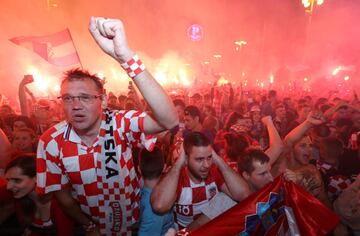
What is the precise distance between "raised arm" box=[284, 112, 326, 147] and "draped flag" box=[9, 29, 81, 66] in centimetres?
664

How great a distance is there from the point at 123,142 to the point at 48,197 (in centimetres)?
104

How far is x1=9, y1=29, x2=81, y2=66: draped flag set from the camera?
8273 mm

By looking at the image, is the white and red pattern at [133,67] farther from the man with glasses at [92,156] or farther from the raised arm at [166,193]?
the raised arm at [166,193]

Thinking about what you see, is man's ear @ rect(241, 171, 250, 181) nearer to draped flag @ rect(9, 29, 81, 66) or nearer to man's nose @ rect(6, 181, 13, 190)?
man's nose @ rect(6, 181, 13, 190)

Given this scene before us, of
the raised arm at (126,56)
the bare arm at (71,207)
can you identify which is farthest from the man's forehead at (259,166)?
the bare arm at (71,207)

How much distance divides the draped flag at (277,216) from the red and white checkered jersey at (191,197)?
0.67 meters

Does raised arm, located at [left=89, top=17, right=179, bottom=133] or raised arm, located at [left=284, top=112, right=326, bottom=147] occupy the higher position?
raised arm, located at [left=89, top=17, right=179, bottom=133]

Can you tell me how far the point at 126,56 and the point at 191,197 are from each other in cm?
163

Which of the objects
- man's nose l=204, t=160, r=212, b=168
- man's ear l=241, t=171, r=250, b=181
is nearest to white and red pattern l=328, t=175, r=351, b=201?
man's ear l=241, t=171, r=250, b=181

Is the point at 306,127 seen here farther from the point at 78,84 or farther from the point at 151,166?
the point at 78,84

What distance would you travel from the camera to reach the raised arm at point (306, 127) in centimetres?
375

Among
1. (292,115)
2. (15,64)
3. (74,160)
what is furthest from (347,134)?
(15,64)

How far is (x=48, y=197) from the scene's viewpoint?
2.81 m

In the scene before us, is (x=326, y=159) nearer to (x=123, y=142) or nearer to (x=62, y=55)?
(x=123, y=142)
